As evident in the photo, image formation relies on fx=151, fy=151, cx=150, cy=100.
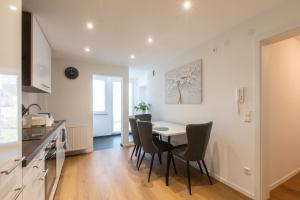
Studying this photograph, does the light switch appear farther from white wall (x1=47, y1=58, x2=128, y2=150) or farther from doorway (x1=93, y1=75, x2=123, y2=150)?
doorway (x1=93, y1=75, x2=123, y2=150)

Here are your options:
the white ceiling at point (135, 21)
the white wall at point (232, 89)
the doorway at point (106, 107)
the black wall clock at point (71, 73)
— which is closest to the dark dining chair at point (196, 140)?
the white wall at point (232, 89)

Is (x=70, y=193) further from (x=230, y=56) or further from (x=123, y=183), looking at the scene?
(x=230, y=56)

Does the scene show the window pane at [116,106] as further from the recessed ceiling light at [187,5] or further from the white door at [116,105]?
the recessed ceiling light at [187,5]

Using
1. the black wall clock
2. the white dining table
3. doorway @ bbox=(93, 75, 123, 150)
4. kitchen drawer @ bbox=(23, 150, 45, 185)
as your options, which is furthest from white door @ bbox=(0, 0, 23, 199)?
doorway @ bbox=(93, 75, 123, 150)

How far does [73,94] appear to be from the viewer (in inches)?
148

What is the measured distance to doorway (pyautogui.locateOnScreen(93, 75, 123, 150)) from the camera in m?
5.42

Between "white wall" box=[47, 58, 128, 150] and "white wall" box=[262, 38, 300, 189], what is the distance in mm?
3585

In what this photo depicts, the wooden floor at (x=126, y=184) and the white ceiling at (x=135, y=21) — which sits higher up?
the white ceiling at (x=135, y=21)

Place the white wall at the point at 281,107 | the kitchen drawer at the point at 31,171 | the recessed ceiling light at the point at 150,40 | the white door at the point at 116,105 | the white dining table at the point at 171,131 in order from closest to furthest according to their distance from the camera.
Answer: the kitchen drawer at the point at 31,171
the white wall at the point at 281,107
the white dining table at the point at 171,131
the recessed ceiling light at the point at 150,40
the white door at the point at 116,105

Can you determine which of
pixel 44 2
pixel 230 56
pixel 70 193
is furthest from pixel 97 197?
pixel 230 56

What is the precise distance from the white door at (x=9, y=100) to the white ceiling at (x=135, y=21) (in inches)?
43.8

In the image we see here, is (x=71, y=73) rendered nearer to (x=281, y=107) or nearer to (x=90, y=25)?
(x=90, y=25)

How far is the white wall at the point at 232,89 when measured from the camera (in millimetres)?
1848

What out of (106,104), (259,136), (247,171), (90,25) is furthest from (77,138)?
(259,136)
